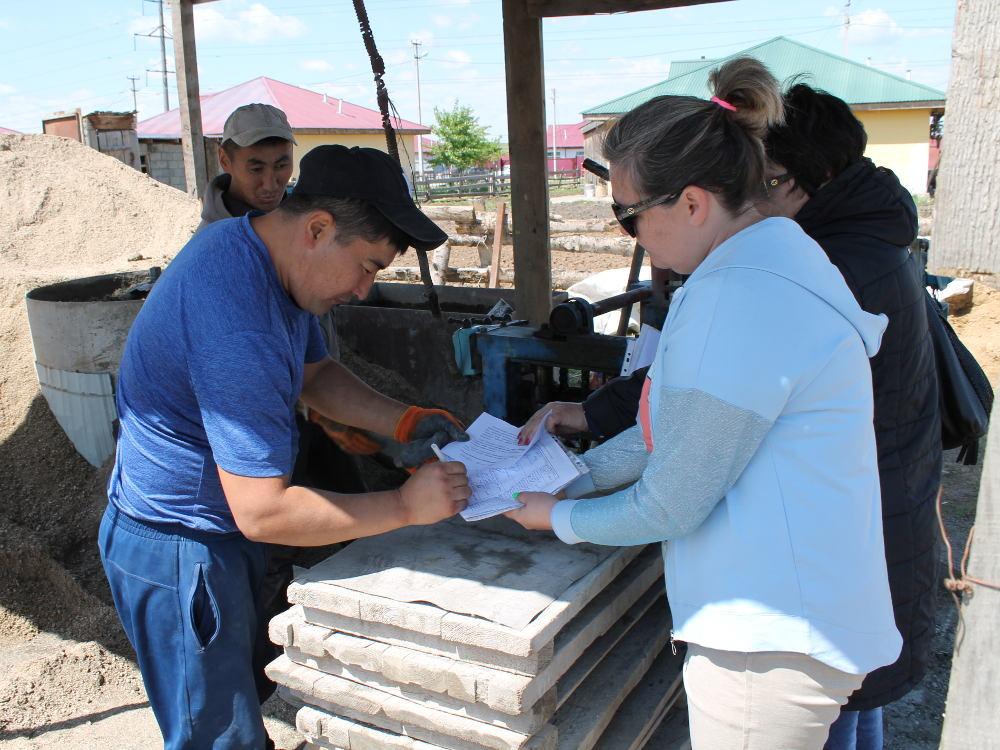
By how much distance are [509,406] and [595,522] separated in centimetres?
163

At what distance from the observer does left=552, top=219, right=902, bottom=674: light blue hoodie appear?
4.42 feet

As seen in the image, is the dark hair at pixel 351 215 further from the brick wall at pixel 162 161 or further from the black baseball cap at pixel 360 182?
the brick wall at pixel 162 161

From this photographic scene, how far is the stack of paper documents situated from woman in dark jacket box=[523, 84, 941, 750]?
69 centimetres

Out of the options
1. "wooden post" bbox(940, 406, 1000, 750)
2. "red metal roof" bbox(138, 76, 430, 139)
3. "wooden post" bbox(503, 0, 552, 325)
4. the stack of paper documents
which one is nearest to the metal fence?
"red metal roof" bbox(138, 76, 430, 139)

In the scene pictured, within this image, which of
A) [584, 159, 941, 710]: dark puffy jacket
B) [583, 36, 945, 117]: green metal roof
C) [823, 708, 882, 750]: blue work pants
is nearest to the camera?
[584, 159, 941, 710]: dark puffy jacket

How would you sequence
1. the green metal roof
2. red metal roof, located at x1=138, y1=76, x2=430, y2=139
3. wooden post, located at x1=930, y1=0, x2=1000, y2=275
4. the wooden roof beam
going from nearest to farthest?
1. wooden post, located at x1=930, y1=0, x2=1000, y2=275
2. the wooden roof beam
3. the green metal roof
4. red metal roof, located at x1=138, y1=76, x2=430, y2=139

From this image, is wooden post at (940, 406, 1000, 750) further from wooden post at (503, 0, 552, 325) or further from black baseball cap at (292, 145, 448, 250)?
wooden post at (503, 0, 552, 325)

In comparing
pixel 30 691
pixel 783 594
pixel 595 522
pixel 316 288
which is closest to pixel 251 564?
pixel 316 288

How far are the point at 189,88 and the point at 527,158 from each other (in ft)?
14.0

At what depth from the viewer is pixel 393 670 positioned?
5.67 ft

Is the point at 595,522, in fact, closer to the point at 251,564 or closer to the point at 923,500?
the point at 923,500

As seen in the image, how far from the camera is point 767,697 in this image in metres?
1.46

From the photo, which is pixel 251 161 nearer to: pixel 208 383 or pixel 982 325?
pixel 208 383

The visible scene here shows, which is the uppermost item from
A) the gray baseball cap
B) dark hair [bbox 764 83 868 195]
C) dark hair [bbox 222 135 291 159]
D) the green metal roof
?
the green metal roof
